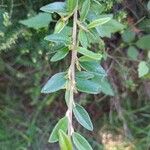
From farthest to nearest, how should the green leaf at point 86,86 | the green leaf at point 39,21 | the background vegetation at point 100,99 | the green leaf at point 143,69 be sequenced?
the background vegetation at point 100,99
the green leaf at point 143,69
the green leaf at point 39,21
the green leaf at point 86,86

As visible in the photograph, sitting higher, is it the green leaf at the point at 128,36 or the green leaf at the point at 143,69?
the green leaf at the point at 128,36

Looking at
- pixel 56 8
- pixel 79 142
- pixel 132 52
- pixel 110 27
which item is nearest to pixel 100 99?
Result: pixel 132 52

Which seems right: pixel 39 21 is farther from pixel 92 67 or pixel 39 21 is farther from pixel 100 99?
pixel 100 99

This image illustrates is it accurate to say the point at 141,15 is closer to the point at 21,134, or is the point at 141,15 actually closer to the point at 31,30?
the point at 31,30

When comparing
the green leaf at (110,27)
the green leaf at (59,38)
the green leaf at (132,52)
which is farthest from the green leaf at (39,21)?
the green leaf at (132,52)

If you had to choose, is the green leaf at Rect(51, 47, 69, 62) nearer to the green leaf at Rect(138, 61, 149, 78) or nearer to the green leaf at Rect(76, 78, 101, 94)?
the green leaf at Rect(76, 78, 101, 94)

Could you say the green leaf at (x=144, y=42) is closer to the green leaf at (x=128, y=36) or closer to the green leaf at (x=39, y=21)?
the green leaf at (x=128, y=36)

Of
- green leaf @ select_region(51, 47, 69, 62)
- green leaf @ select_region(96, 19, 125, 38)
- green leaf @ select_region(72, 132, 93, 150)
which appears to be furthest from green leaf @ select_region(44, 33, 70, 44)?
green leaf @ select_region(96, 19, 125, 38)
